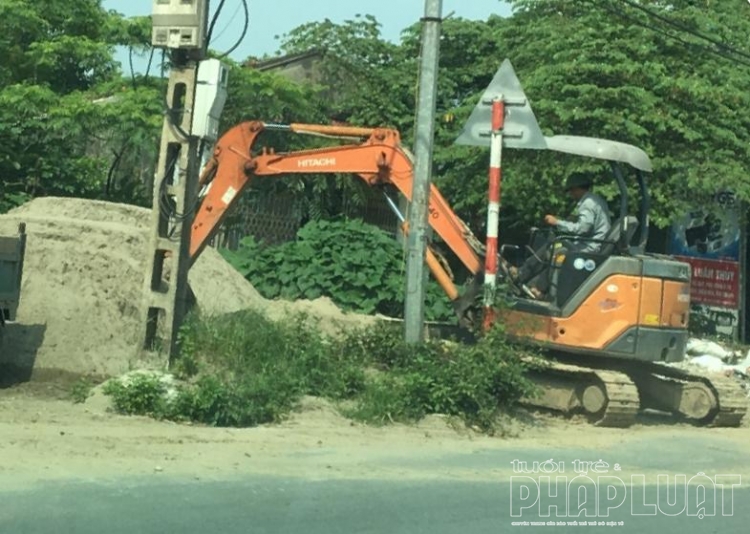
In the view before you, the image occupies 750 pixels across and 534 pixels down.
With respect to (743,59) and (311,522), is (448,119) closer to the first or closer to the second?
(743,59)

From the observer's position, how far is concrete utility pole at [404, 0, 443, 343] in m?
12.3

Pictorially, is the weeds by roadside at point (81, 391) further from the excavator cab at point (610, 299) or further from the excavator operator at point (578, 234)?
the excavator operator at point (578, 234)

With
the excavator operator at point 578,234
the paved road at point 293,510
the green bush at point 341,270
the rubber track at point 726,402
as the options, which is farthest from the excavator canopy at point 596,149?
the green bush at point 341,270

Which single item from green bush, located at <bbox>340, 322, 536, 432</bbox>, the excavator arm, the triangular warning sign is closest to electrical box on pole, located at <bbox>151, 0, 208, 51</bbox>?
the excavator arm

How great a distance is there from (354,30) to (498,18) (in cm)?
328

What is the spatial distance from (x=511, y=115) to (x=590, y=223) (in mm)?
1567

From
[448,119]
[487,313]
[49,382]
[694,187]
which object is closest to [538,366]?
[487,313]

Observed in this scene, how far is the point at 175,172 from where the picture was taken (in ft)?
39.2

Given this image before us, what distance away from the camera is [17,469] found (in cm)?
797

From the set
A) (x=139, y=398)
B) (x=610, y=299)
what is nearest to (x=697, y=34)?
(x=610, y=299)

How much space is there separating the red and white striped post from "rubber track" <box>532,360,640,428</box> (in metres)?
1.04

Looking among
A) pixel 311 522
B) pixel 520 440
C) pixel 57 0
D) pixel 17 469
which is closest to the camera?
pixel 311 522

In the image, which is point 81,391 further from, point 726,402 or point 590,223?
point 726,402

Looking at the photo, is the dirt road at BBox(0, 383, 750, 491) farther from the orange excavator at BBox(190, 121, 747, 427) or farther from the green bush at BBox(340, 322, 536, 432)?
the orange excavator at BBox(190, 121, 747, 427)
